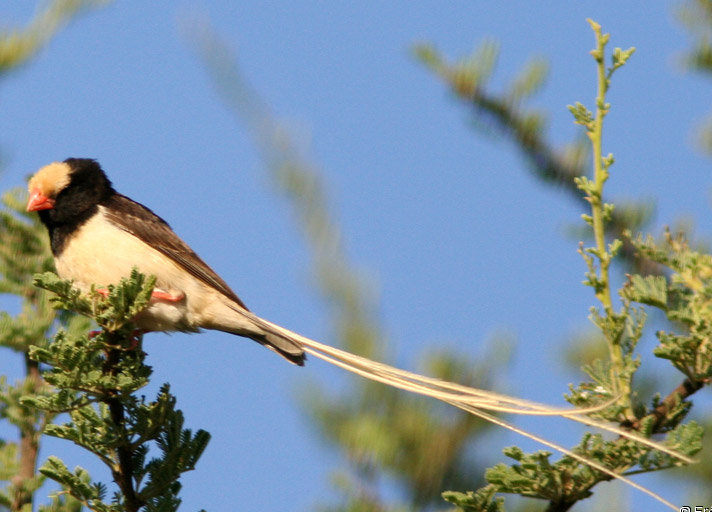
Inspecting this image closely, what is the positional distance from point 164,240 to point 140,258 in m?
0.22

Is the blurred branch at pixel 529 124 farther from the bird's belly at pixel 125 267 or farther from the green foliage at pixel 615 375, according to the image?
the bird's belly at pixel 125 267

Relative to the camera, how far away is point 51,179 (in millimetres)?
4898

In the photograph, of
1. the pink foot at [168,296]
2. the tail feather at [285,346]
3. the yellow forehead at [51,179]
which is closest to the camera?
the tail feather at [285,346]

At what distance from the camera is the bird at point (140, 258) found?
15.0ft

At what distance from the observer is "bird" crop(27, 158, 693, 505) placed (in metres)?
4.58

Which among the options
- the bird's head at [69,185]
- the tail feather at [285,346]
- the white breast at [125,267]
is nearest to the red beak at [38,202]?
the bird's head at [69,185]

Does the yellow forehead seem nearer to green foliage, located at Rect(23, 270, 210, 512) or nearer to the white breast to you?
the white breast

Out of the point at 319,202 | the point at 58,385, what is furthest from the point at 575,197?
the point at 58,385

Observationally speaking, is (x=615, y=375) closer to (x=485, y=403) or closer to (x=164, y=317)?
(x=485, y=403)

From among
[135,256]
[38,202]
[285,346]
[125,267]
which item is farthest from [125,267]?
[285,346]

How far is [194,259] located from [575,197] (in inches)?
89.0

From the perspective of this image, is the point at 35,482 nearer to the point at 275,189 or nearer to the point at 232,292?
the point at 232,292

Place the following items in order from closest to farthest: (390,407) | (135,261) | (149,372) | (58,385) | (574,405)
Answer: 1. (390,407)
2. (574,405)
3. (58,385)
4. (149,372)
5. (135,261)

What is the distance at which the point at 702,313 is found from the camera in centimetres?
260
